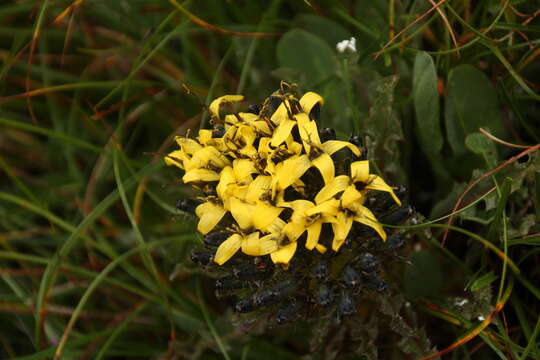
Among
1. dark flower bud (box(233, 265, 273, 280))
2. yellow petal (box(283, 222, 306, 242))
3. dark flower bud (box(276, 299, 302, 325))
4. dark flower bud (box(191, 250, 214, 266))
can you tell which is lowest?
dark flower bud (box(276, 299, 302, 325))

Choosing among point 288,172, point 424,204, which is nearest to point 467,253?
point 424,204

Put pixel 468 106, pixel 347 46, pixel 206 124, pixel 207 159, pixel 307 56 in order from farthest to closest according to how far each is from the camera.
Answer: pixel 206 124 → pixel 307 56 → pixel 347 46 → pixel 468 106 → pixel 207 159

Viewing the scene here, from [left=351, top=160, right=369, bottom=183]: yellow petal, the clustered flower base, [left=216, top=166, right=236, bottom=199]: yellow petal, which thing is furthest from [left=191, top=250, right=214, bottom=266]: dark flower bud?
[left=351, top=160, right=369, bottom=183]: yellow petal

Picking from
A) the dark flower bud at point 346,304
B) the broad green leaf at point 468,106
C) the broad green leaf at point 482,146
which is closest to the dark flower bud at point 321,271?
the dark flower bud at point 346,304

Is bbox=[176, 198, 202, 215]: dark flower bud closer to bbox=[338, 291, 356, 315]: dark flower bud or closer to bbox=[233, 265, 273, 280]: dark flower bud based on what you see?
bbox=[233, 265, 273, 280]: dark flower bud

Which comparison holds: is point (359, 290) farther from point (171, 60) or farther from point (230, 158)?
point (171, 60)

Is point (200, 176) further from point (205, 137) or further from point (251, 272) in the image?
point (251, 272)

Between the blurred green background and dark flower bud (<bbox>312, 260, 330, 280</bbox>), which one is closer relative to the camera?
dark flower bud (<bbox>312, 260, 330, 280</bbox>)

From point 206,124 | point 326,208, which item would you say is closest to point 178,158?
point 326,208

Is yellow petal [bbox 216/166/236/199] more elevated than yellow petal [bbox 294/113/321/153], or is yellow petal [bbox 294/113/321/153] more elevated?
yellow petal [bbox 294/113/321/153]
